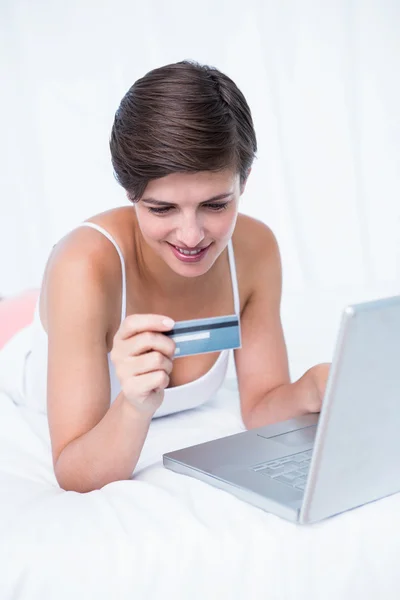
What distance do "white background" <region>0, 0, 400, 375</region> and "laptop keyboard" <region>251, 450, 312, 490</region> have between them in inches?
86.5

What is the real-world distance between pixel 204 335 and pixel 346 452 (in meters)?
0.28

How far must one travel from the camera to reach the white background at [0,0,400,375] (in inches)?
136

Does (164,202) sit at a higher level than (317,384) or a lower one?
higher

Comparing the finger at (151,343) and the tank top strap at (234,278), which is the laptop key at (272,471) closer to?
the finger at (151,343)

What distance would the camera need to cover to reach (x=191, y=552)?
104 cm

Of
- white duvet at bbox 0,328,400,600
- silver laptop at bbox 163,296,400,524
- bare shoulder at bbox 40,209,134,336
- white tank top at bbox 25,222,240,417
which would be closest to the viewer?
silver laptop at bbox 163,296,400,524

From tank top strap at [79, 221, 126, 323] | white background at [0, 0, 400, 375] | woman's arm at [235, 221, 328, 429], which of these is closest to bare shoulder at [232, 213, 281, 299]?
woman's arm at [235, 221, 328, 429]

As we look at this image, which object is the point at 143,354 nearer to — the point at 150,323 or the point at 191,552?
the point at 150,323

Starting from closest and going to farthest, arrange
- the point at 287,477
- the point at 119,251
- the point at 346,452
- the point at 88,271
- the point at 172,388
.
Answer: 1. the point at 346,452
2. the point at 287,477
3. the point at 88,271
4. the point at 119,251
5. the point at 172,388

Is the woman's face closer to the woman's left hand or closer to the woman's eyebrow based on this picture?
the woman's eyebrow

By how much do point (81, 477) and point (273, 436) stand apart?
34 cm

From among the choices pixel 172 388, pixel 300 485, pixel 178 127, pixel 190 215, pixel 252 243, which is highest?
pixel 178 127

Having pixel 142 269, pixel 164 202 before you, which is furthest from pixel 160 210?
pixel 142 269

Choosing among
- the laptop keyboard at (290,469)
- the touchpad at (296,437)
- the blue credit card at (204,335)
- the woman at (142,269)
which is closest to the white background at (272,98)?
the woman at (142,269)
